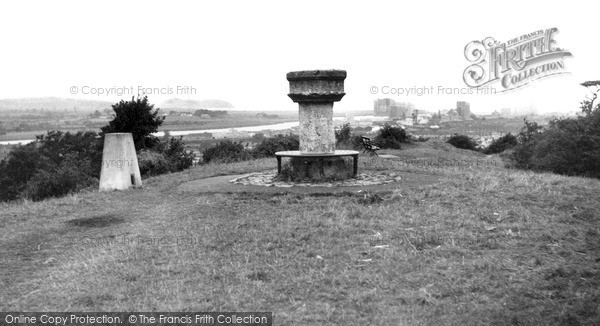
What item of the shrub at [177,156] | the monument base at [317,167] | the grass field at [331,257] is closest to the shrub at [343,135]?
the shrub at [177,156]

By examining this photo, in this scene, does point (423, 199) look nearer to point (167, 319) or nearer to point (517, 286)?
point (517, 286)

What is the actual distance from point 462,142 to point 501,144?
9.41 ft

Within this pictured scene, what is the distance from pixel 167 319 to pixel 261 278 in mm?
1297

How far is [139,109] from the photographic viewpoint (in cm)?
2364

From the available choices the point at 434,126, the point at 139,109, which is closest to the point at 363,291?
the point at 139,109

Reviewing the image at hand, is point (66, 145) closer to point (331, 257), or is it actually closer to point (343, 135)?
point (343, 135)

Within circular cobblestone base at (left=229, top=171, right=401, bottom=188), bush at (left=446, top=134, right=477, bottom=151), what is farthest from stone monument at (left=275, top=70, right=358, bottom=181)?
bush at (left=446, top=134, right=477, bottom=151)

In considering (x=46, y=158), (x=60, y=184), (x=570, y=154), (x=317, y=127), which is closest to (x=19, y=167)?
(x=46, y=158)

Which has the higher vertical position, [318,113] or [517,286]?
[318,113]

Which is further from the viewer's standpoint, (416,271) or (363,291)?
(416,271)

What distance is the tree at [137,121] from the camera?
23.3m

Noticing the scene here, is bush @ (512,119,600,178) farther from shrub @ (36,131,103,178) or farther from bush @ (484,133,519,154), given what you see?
shrub @ (36,131,103,178)

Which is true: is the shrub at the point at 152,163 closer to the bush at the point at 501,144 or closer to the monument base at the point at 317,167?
the monument base at the point at 317,167

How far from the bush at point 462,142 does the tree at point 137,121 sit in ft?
75.3
